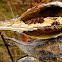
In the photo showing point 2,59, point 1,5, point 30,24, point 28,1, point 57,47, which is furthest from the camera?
point 28,1

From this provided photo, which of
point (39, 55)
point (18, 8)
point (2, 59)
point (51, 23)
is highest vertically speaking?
point (18, 8)

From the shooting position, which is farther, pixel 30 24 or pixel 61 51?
pixel 61 51

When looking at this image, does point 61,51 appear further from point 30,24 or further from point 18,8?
point 18,8

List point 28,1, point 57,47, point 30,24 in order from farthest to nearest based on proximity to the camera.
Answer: point 28,1 < point 57,47 < point 30,24

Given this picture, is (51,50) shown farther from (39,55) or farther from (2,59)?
(2,59)

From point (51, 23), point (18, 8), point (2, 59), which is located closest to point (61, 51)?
point (51, 23)

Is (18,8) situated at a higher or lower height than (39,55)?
higher
